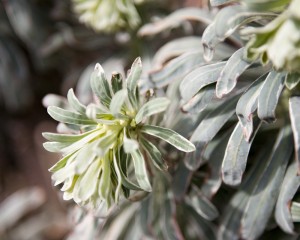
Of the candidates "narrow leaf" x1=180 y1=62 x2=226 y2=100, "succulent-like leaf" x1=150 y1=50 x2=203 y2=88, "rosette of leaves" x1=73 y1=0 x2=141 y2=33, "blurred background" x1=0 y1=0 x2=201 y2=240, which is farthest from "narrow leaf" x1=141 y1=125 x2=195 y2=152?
"rosette of leaves" x1=73 y1=0 x2=141 y2=33

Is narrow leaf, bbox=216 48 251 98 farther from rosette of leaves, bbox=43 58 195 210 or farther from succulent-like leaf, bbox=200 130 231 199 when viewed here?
succulent-like leaf, bbox=200 130 231 199

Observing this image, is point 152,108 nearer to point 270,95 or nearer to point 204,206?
point 270,95

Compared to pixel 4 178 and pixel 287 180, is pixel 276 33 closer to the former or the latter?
pixel 287 180

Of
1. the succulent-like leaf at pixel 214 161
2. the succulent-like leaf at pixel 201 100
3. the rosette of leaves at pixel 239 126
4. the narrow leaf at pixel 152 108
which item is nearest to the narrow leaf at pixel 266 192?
the rosette of leaves at pixel 239 126

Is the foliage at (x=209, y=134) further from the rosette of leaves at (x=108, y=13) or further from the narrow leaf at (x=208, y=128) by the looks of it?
the rosette of leaves at (x=108, y=13)

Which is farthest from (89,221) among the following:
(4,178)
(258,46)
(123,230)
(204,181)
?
(4,178)

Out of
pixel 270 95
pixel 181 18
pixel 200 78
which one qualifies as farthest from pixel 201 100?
pixel 181 18
